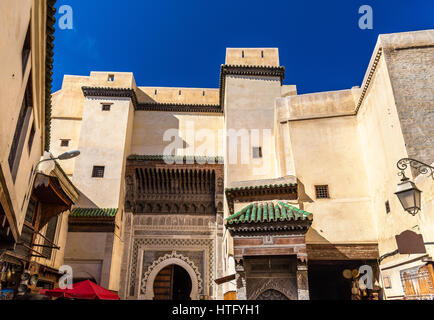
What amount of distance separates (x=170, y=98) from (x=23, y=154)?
10677mm

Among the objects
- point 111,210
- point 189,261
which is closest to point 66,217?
point 111,210

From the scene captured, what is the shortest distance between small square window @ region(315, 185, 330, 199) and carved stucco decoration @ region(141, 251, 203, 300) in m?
6.19

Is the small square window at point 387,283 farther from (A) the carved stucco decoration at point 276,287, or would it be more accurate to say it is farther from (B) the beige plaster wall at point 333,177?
(A) the carved stucco decoration at point 276,287

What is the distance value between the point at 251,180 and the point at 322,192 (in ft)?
7.29

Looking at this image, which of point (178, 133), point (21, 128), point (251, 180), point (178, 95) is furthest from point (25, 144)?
point (178, 95)

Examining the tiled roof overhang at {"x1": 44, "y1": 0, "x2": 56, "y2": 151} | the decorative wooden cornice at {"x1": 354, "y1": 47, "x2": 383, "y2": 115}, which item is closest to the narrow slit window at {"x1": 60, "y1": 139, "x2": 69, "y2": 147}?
the tiled roof overhang at {"x1": 44, "y1": 0, "x2": 56, "y2": 151}

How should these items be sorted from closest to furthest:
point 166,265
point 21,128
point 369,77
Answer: point 21,128 → point 369,77 → point 166,265

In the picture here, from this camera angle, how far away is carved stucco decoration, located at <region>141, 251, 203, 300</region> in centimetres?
1278

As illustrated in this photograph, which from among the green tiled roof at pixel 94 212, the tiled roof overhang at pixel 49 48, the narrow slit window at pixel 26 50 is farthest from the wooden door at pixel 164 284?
the narrow slit window at pixel 26 50

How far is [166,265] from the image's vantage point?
1323cm

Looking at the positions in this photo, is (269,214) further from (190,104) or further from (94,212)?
(190,104)

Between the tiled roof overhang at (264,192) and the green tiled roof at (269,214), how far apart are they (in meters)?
0.50

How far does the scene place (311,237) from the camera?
29.8ft
